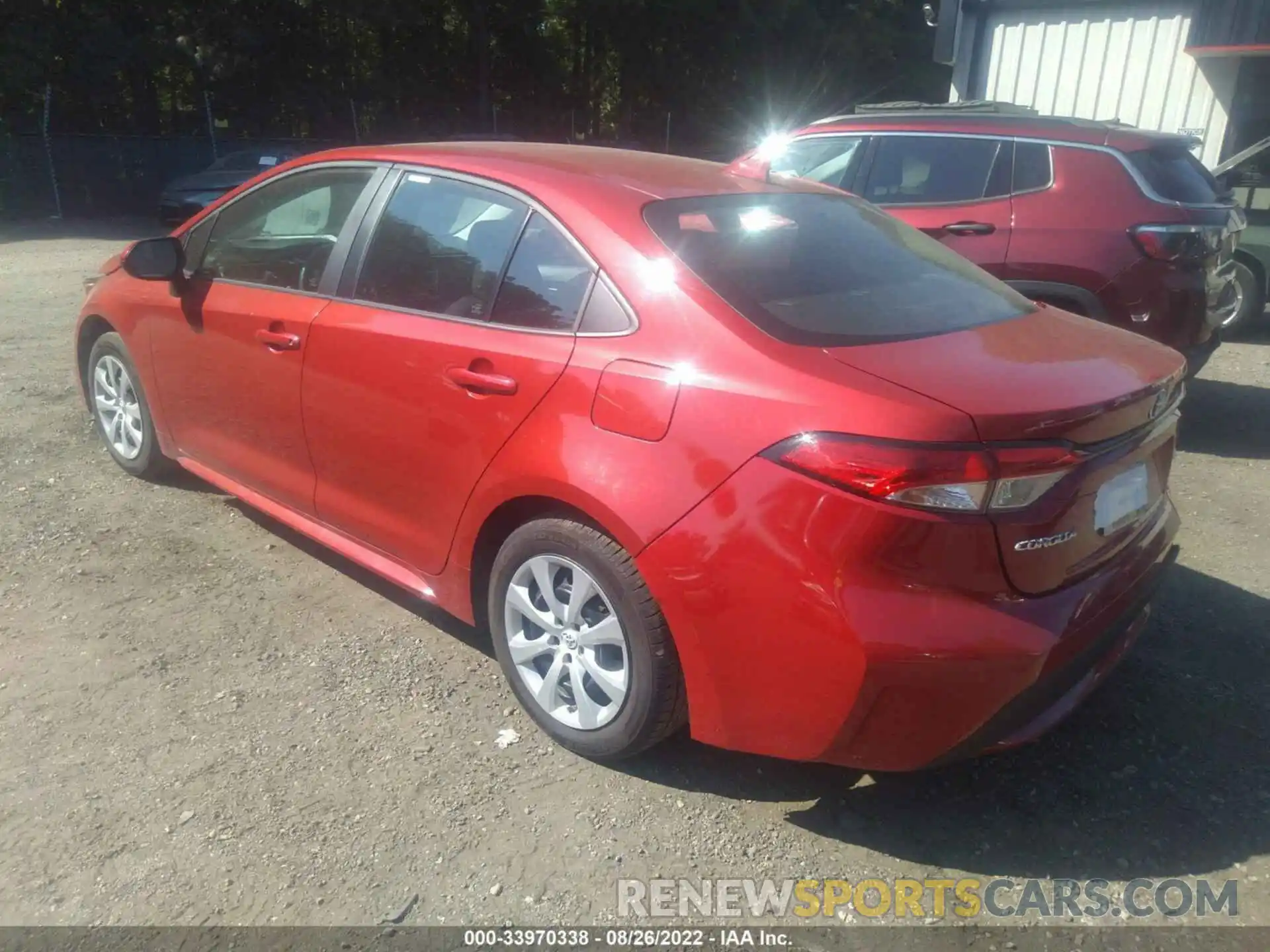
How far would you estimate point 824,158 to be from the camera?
6844 millimetres

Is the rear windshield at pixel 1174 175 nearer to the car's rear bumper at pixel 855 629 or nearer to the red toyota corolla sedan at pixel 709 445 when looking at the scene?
the red toyota corolla sedan at pixel 709 445

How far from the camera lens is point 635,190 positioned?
308cm

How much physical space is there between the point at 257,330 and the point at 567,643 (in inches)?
71.7

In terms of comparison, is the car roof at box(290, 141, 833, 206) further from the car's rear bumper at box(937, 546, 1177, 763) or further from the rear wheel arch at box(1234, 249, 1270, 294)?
the rear wheel arch at box(1234, 249, 1270, 294)

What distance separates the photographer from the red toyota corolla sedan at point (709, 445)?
2354mm

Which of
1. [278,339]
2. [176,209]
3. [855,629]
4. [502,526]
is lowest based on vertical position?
[176,209]

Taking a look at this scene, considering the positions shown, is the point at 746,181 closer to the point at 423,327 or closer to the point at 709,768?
the point at 423,327

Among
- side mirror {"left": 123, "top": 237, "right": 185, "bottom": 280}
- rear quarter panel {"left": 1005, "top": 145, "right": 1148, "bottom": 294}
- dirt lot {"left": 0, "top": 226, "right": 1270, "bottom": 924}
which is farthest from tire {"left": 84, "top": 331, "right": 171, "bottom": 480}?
rear quarter panel {"left": 1005, "top": 145, "right": 1148, "bottom": 294}

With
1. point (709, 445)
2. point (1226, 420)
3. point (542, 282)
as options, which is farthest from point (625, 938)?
point (1226, 420)

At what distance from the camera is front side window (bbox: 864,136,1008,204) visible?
6.13 meters

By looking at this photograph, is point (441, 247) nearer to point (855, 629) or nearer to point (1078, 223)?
point (855, 629)

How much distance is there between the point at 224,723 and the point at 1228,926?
2772 mm

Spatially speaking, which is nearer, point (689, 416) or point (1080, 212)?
point (689, 416)

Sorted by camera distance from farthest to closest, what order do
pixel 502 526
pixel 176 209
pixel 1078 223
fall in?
pixel 176 209, pixel 1078 223, pixel 502 526
